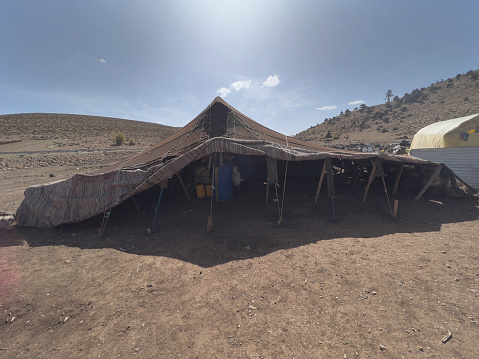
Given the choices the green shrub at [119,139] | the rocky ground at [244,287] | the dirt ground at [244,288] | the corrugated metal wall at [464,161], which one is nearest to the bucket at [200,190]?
the rocky ground at [244,287]

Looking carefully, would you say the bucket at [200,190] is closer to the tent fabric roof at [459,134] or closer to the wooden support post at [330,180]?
the wooden support post at [330,180]

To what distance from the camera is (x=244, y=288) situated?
3.67m

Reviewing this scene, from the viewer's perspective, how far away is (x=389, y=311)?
10.2 feet

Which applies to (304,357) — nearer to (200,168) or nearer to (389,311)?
Answer: (389,311)

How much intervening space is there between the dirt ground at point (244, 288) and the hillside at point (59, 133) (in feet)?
113

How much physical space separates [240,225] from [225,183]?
2.43 metres

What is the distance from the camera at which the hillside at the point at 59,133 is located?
3288 centimetres

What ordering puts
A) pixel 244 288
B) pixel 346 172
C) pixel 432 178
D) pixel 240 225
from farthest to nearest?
pixel 346 172 < pixel 432 178 < pixel 240 225 < pixel 244 288

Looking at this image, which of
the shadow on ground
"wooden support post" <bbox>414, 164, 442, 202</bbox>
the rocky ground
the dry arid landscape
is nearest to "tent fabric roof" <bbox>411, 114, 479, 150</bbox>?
"wooden support post" <bbox>414, 164, 442, 202</bbox>

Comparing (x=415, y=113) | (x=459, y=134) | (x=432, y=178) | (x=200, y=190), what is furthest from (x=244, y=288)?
(x=415, y=113)

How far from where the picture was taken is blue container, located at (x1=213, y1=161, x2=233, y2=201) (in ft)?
26.5

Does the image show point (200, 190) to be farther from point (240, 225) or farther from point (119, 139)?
point (119, 139)

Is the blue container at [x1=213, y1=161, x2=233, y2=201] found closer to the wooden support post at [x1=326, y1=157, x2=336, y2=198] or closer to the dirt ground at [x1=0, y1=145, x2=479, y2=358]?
the dirt ground at [x1=0, y1=145, x2=479, y2=358]

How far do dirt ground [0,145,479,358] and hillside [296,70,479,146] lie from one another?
29.2m
